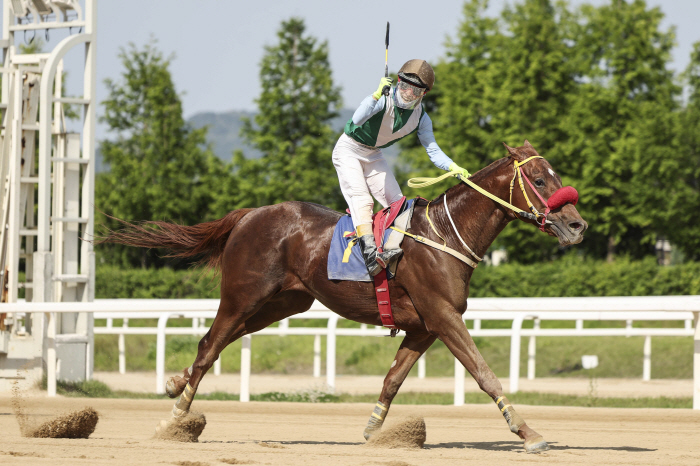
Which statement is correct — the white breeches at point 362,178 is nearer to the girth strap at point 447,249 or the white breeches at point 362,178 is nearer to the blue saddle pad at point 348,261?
the blue saddle pad at point 348,261

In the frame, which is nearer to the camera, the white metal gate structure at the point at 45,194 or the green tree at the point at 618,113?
the white metal gate structure at the point at 45,194

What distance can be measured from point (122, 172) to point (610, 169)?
12.4 m

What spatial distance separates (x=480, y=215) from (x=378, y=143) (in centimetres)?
82

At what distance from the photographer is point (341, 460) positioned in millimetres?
4520

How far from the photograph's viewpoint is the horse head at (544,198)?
5.03 meters

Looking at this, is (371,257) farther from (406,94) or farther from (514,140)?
(514,140)

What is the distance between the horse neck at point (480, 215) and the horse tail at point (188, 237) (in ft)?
5.15

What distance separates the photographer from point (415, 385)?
429 inches

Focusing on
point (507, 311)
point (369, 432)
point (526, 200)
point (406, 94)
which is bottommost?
point (369, 432)

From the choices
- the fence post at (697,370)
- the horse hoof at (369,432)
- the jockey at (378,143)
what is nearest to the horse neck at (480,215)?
the jockey at (378,143)

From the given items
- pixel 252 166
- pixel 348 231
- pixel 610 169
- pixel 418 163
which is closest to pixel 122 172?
pixel 252 166

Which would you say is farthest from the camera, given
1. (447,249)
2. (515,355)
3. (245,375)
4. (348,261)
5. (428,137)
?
(245,375)

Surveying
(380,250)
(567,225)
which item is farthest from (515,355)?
(567,225)

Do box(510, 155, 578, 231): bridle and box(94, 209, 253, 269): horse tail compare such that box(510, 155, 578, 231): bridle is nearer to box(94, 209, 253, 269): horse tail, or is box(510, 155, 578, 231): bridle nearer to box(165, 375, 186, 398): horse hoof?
box(94, 209, 253, 269): horse tail
